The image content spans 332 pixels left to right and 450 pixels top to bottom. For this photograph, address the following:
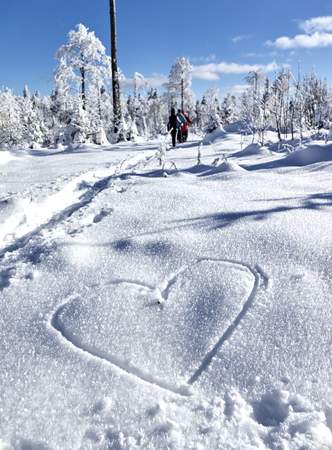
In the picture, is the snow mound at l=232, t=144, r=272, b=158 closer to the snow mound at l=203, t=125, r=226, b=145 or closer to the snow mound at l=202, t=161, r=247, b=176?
the snow mound at l=202, t=161, r=247, b=176

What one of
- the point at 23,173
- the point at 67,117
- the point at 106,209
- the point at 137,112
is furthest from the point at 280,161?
the point at 137,112

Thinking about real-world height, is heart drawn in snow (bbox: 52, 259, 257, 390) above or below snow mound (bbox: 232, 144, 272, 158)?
below

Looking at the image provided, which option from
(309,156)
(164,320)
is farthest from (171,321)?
(309,156)

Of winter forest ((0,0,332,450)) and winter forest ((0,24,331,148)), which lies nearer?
winter forest ((0,0,332,450))

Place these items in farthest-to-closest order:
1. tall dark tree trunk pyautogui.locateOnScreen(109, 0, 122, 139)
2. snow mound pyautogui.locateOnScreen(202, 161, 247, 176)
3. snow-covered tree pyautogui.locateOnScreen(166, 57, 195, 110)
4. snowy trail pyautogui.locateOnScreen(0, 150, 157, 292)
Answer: snow-covered tree pyautogui.locateOnScreen(166, 57, 195, 110), tall dark tree trunk pyautogui.locateOnScreen(109, 0, 122, 139), snow mound pyautogui.locateOnScreen(202, 161, 247, 176), snowy trail pyautogui.locateOnScreen(0, 150, 157, 292)

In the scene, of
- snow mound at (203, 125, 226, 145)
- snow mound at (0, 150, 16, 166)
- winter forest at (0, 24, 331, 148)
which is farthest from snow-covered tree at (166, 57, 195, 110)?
snow mound at (0, 150, 16, 166)

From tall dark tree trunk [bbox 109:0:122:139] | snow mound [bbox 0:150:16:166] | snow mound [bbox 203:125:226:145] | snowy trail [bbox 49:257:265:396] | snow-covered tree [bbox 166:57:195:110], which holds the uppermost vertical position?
snow-covered tree [bbox 166:57:195:110]

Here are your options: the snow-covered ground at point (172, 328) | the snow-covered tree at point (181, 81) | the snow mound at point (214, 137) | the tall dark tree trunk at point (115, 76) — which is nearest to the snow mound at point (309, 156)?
the snow-covered ground at point (172, 328)

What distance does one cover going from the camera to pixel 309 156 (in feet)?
14.6

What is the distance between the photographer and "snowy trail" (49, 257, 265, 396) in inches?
49.6

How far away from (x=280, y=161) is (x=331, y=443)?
3839 mm

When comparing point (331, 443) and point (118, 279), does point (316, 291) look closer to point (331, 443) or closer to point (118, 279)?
point (331, 443)

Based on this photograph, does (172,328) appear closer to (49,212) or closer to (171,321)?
(171,321)

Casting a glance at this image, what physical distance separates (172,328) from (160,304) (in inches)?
6.4
